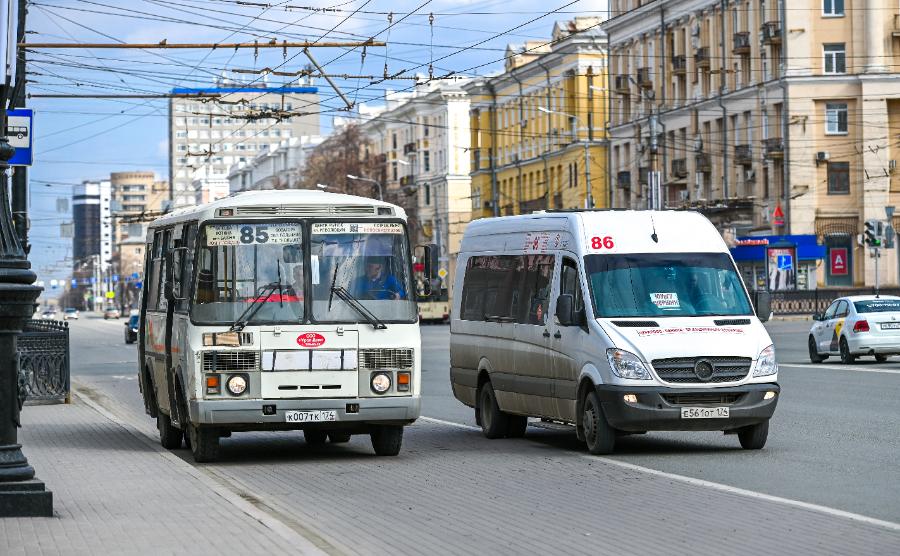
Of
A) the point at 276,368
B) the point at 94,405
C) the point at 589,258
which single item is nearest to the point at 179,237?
the point at 276,368

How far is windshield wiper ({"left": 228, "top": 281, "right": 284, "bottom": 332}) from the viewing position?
646 inches

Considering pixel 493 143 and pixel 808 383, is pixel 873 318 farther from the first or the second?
pixel 493 143

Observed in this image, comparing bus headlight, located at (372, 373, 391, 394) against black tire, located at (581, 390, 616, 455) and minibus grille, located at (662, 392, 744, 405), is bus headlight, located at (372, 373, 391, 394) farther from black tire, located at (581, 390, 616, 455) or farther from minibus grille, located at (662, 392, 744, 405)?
minibus grille, located at (662, 392, 744, 405)

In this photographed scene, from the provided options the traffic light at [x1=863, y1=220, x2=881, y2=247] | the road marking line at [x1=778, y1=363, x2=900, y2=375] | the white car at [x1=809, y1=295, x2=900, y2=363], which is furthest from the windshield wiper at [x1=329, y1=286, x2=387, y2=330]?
the traffic light at [x1=863, y1=220, x2=881, y2=247]

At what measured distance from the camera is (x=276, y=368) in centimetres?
1642

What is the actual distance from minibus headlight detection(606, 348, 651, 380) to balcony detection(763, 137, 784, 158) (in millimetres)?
57535

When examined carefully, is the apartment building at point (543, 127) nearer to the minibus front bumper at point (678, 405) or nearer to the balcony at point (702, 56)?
the balcony at point (702, 56)

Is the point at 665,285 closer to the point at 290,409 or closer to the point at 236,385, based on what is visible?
the point at 290,409

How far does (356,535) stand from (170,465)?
5.10 meters

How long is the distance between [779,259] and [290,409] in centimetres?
5613

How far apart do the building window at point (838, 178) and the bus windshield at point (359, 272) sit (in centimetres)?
5870

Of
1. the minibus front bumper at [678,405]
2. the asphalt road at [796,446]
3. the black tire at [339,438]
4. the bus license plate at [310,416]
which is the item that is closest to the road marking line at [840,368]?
the asphalt road at [796,446]

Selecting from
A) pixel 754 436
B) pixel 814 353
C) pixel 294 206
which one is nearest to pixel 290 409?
pixel 294 206

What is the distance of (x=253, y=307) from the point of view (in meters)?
16.5
